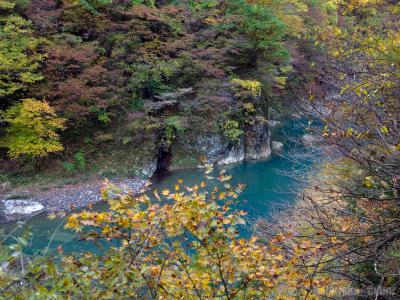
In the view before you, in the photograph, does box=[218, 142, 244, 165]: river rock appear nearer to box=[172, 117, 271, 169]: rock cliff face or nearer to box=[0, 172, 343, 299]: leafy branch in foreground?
box=[172, 117, 271, 169]: rock cliff face

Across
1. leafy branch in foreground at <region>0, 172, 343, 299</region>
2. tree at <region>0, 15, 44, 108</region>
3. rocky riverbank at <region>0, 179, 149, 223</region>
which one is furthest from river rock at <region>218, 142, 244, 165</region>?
leafy branch in foreground at <region>0, 172, 343, 299</region>

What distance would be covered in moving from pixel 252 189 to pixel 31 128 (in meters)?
7.72

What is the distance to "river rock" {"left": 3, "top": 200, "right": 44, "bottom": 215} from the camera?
10727 millimetres

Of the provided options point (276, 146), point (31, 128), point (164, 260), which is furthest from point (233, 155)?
point (164, 260)

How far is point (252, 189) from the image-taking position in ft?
43.1

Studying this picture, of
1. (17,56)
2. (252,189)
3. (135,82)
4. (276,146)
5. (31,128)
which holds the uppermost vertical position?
(17,56)

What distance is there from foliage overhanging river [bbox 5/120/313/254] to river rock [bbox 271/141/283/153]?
9.9 inches

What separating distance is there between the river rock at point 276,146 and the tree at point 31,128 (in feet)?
29.7

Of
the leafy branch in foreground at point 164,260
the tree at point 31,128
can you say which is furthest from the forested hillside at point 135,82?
the leafy branch in foreground at point 164,260

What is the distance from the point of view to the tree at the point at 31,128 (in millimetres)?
11805

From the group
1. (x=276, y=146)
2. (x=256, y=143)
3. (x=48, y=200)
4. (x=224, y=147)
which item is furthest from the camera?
(x=276, y=146)

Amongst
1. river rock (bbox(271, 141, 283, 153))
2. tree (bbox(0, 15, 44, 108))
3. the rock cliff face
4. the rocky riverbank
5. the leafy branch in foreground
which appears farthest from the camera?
river rock (bbox(271, 141, 283, 153))

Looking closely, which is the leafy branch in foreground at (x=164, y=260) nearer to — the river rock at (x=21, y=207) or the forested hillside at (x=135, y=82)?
the river rock at (x=21, y=207)

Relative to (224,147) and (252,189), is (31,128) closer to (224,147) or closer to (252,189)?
(224,147)
